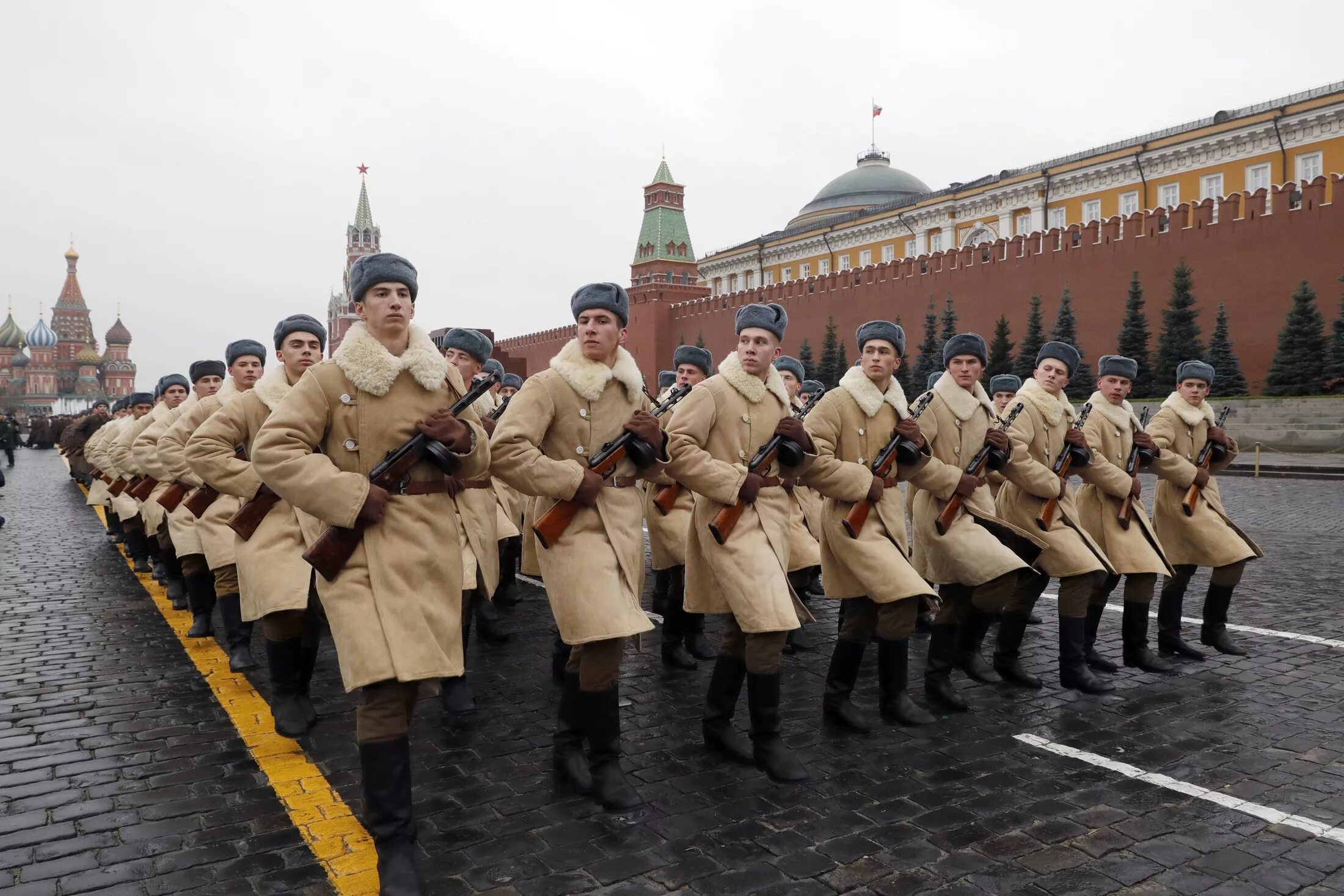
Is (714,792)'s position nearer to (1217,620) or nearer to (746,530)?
(746,530)

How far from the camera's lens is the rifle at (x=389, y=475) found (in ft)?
11.3

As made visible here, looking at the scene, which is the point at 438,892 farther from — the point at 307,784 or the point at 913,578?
the point at 913,578

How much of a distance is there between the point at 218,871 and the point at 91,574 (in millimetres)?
8218

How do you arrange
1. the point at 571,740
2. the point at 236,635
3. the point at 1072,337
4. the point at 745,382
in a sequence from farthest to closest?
1. the point at 1072,337
2. the point at 236,635
3. the point at 745,382
4. the point at 571,740

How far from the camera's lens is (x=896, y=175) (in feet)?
214

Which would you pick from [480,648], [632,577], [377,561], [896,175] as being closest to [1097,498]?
[632,577]

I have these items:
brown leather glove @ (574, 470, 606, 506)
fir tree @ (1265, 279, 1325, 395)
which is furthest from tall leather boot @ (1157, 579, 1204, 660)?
fir tree @ (1265, 279, 1325, 395)

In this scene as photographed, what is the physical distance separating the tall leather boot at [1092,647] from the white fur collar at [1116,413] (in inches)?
51.8

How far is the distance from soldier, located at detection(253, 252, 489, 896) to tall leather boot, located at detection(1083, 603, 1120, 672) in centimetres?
421

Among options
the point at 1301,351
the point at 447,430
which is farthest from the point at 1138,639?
the point at 1301,351

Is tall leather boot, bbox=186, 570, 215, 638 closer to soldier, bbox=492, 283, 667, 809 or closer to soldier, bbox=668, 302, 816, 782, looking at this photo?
soldier, bbox=492, 283, 667, 809

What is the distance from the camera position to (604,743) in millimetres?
4012

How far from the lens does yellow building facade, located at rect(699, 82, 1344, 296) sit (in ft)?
114

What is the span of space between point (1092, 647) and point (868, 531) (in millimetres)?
2283
